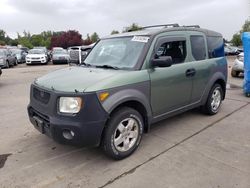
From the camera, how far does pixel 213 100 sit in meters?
5.37

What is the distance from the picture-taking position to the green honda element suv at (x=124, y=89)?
3096mm

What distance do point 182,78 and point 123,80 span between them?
136cm

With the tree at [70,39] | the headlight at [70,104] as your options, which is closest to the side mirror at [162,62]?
the headlight at [70,104]

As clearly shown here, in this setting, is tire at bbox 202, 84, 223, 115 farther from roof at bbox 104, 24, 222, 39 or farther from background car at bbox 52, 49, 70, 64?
background car at bbox 52, 49, 70, 64

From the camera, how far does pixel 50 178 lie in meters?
3.08

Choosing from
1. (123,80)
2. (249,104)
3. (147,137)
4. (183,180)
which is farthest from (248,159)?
(249,104)

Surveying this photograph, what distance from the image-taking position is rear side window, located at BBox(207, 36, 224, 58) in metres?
5.14

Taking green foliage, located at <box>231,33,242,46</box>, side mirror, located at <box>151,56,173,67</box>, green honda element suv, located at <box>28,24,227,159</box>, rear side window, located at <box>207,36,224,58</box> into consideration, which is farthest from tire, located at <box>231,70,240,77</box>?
green foliage, located at <box>231,33,242,46</box>

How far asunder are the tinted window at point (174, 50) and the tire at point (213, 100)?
1245 millimetres

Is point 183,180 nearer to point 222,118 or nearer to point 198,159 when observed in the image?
point 198,159

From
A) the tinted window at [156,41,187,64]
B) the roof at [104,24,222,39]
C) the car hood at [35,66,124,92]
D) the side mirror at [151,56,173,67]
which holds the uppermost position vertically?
the roof at [104,24,222,39]

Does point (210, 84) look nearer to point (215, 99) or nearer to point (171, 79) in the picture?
point (215, 99)

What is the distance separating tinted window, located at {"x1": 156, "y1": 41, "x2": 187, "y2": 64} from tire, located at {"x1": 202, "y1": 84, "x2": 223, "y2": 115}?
1.25 m

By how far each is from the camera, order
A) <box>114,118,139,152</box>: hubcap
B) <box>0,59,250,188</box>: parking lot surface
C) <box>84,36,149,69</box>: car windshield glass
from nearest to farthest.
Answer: <box>0,59,250,188</box>: parking lot surface, <box>114,118,139,152</box>: hubcap, <box>84,36,149,69</box>: car windshield glass
